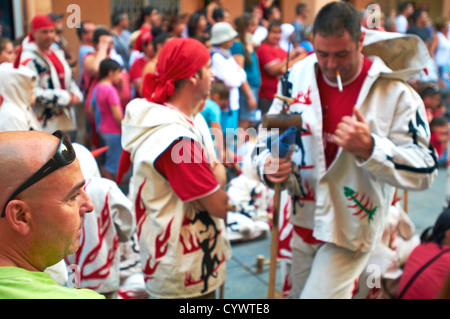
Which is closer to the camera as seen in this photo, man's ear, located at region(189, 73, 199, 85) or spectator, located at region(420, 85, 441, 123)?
man's ear, located at region(189, 73, 199, 85)

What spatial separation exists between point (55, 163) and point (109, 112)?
13.8 ft

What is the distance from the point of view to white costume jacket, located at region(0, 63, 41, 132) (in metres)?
3.50

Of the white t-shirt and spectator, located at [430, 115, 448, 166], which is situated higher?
the white t-shirt

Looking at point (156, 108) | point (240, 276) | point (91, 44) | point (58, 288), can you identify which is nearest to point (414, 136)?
point (156, 108)

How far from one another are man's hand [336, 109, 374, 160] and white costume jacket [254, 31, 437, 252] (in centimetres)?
5

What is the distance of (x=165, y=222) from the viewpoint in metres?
2.52

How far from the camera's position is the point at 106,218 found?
2752mm

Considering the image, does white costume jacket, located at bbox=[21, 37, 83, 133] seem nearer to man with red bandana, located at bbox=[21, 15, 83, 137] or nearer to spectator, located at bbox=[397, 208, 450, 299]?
man with red bandana, located at bbox=[21, 15, 83, 137]

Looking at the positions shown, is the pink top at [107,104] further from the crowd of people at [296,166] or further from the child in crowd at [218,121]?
the crowd of people at [296,166]

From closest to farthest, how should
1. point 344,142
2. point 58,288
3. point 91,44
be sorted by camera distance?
point 58,288
point 344,142
point 91,44

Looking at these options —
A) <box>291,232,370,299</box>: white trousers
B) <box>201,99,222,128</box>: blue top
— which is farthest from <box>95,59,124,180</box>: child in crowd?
<box>291,232,370,299</box>: white trousers

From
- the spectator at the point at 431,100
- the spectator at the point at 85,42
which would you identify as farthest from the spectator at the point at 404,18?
the spectator at the point at 85,42

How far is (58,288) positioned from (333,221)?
1.80 meters
